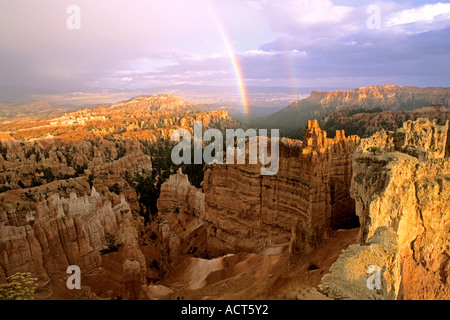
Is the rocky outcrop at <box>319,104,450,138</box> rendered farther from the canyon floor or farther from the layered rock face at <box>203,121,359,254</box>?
the canyon floor

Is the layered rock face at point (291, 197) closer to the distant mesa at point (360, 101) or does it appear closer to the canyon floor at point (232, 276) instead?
the canyon floor at point (232, 276)

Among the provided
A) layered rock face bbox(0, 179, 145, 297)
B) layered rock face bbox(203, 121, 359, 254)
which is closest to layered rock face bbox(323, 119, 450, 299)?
layered rock face bbox(203, 121, 359, 254)

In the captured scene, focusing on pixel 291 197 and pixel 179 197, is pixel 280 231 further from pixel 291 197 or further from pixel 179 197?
pixel 179 197

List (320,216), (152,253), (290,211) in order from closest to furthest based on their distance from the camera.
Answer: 1. (320,216)
2. (290,211)
3. (152,253)

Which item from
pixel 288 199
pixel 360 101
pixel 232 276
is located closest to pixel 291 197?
pixel 288 199
